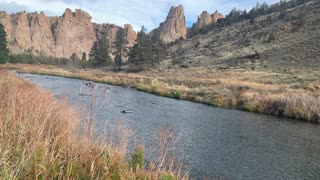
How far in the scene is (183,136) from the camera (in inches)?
741

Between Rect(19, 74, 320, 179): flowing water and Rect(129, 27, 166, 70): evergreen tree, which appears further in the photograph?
Rect(129, 27, 166, 70): evergreen tree

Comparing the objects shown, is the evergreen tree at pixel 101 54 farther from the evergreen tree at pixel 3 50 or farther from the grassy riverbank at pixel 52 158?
the grassy riverbank at pixel 52 158

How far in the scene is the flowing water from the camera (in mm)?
13555

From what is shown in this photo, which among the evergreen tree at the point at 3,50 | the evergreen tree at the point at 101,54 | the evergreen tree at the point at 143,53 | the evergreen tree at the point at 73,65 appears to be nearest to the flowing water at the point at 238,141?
the evergreen tree at the point at 3,50

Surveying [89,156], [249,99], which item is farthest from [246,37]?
[89,156]

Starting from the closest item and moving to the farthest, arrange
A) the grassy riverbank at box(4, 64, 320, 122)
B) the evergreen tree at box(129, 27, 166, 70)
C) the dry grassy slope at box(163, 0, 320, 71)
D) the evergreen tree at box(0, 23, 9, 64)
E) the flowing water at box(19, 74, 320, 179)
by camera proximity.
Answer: the flowing water at box(19, 74, 320, 179), the grassy riverbank at box(4, 64, 320, 122), the dry grassy slope at box(163, 0, 320, 71), the evergreen tree at box(0, 23, 9, 64), the evergreen tree at box(129, 27, 166, 70)

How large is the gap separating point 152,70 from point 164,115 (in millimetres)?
59069

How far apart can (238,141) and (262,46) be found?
70735mm

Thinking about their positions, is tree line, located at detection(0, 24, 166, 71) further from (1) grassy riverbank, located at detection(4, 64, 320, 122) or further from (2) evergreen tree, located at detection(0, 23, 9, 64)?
(1) grassy riverbank, located at detection(4, 64, 320, 122)

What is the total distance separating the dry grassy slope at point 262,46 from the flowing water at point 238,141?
133 feet

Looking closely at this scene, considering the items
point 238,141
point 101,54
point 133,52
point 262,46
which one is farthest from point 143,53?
point 238,141

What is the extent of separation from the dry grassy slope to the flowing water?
40532 millimetres

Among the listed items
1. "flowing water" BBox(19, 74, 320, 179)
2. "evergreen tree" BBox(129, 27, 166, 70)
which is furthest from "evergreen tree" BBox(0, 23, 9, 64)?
"flowing water" BBox(19, 74, 320, 179)

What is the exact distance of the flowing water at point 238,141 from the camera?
13555 mm
